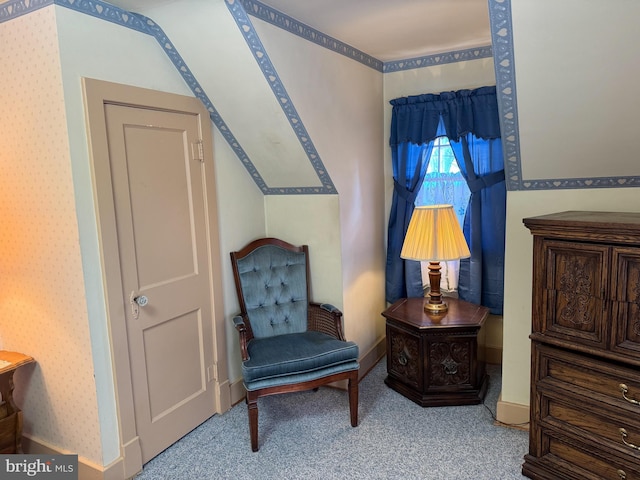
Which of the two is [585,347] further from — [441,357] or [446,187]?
[446,187]

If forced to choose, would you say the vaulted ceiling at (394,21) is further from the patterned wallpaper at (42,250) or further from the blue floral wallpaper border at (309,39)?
the patterned wallpaper at (42,250)

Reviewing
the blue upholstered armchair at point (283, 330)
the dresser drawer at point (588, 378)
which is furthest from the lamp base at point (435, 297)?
the dresser drawer at point (588, 378)

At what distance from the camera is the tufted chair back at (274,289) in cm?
281

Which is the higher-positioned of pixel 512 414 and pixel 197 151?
pixel 197 151

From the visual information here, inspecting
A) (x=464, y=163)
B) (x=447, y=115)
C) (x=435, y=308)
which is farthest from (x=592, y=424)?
(x=447, y=115)

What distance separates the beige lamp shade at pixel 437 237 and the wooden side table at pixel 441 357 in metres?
0.40

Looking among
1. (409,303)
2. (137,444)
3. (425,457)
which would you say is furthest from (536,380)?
(137,444)

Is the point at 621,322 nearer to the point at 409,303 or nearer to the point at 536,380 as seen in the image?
the point at 536,380

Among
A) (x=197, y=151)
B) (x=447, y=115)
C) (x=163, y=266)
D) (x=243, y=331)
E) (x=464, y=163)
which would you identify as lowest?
Result: (x=243, y=331)

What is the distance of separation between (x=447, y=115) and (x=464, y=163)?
1.19 ft

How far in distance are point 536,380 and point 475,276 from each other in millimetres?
1223

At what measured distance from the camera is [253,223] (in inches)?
119

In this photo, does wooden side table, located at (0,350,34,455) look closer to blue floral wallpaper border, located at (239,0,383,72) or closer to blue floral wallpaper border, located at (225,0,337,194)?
blue floral wallpaper border, located at (225,0,337,194)

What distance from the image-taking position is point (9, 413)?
2.13 meters
